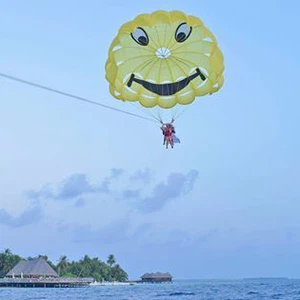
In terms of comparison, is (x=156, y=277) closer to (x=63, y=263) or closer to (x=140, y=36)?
(x=63, y=263)

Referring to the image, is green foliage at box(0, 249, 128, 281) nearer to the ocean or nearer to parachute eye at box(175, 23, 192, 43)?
the ocean

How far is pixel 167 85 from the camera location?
781 inches

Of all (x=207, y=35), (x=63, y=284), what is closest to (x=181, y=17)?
(x=207, y=35)

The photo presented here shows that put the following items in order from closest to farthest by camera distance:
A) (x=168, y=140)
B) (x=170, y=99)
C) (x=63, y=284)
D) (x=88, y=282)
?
1. (x=168, y=140)
2. (x=170, y=99)
3. (x=63, y=284)
4. (x=88, y=282)

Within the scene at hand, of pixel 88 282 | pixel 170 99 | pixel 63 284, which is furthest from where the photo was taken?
pixel 88 282

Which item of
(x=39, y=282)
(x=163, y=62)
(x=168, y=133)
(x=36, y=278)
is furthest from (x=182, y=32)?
(x=36, y=278)

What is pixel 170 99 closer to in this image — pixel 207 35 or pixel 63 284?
pixel 207 35

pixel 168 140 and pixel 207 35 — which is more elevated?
pixel 207 35

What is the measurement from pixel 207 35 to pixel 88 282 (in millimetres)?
99432

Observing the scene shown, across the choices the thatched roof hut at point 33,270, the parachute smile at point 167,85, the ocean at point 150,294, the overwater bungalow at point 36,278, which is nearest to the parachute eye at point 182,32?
the parachute smile at point 167,85

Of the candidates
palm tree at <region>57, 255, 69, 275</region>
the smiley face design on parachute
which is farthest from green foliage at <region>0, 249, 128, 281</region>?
the smiley face design on parachute

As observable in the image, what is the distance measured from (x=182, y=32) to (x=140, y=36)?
1304mm

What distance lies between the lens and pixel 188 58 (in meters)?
19.5

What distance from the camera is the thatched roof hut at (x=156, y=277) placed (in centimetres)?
13375
